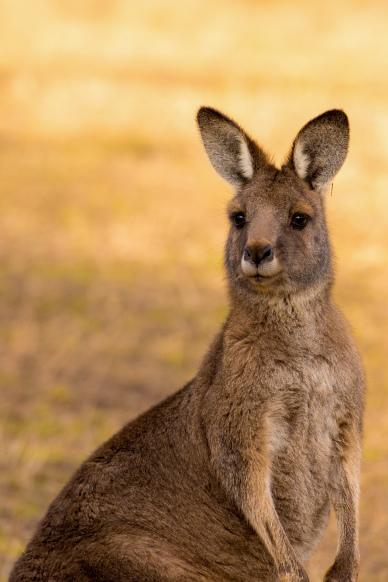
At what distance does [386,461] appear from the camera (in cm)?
793

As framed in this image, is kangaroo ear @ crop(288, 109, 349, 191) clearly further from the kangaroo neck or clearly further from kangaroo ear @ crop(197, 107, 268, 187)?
the kangaroo neck

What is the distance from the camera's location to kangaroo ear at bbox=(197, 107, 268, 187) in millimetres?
5664

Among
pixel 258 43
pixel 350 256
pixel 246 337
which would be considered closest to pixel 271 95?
pixel 258 43

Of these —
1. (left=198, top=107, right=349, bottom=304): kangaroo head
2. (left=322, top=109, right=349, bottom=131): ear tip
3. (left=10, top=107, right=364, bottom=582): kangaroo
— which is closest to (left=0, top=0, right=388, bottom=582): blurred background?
(left=10, top=107, right=364, bottom=582): kangaroo

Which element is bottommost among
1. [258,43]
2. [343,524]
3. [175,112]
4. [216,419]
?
[343,524]

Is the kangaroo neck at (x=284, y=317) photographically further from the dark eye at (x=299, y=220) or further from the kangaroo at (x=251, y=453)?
the dark eye at (x=299, y=220)

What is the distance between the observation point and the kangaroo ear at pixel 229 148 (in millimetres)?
5664

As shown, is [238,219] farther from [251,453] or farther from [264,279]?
[251,453]

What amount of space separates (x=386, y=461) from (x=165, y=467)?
2.73 metres

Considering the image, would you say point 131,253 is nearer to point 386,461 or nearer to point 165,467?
point 386,461

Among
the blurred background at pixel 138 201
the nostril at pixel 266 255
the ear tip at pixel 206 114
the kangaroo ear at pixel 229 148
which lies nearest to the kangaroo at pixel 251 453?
the nostril at pixel 266 255

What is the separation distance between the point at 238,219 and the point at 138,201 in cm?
797

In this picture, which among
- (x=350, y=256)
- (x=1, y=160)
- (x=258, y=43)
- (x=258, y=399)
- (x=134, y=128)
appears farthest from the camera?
(x=258, y=43)

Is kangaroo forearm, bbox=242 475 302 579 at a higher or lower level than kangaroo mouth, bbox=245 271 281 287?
lower
